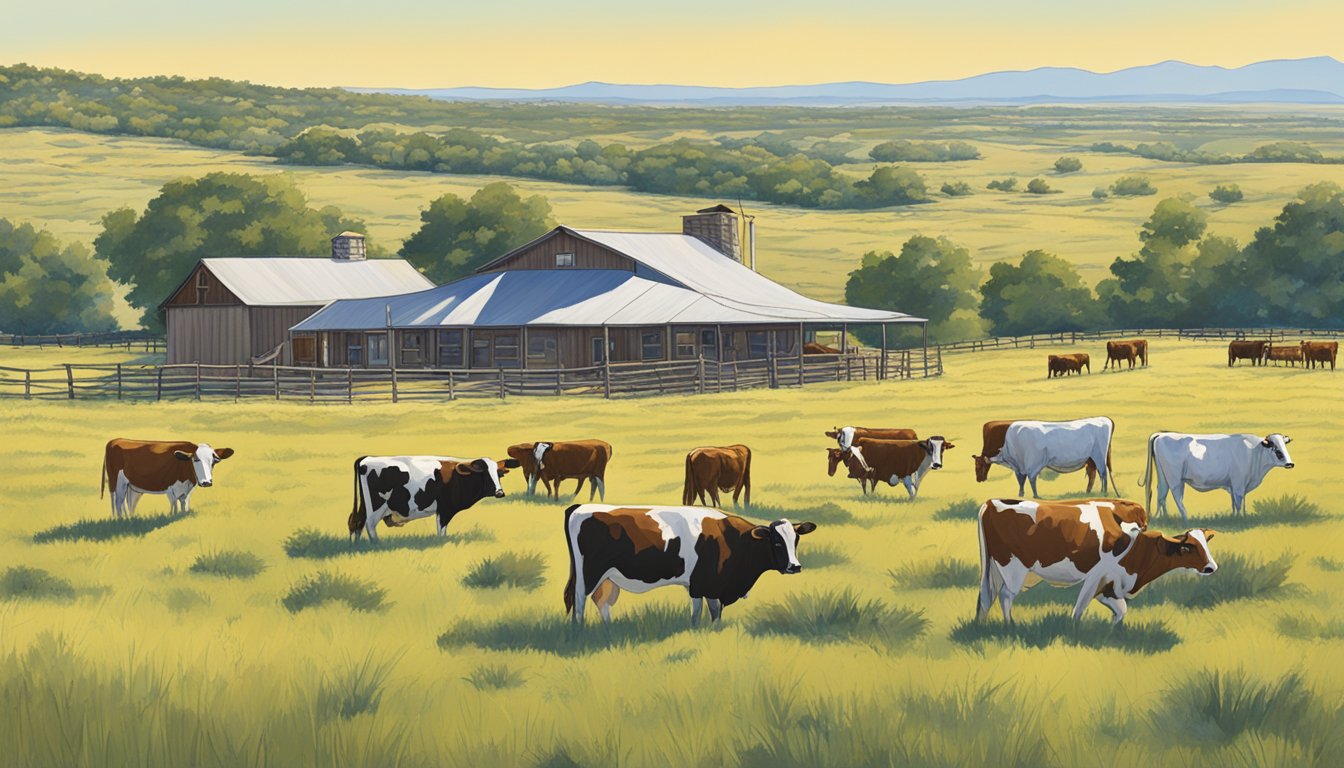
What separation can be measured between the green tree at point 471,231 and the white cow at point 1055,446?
75.4 meters

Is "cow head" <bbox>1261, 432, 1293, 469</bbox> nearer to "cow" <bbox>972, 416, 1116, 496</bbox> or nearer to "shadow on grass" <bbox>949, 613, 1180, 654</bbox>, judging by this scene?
"cow" <bbox>972, 416, 1116, 496</bbox>

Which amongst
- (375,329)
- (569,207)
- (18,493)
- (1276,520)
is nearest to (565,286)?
(375,329)

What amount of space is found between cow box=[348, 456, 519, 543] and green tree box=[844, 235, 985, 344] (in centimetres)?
8264

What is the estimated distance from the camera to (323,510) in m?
17.8

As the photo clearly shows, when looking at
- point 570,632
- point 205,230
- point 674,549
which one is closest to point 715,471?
point 570,632

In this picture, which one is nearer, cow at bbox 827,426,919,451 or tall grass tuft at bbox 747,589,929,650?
tall grass tuft at bbox 747,589,929,650

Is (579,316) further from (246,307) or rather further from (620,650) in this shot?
(620,650)

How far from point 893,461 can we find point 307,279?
163ft

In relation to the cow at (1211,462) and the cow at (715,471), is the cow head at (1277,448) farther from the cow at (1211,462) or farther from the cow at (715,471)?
the cow at (715,471)

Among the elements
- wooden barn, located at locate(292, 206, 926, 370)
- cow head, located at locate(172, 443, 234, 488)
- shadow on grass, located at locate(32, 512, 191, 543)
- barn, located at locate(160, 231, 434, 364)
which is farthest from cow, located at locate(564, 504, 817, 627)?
barn, located at locate(160, 231, 434, 364)

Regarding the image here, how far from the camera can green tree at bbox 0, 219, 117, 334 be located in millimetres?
105125

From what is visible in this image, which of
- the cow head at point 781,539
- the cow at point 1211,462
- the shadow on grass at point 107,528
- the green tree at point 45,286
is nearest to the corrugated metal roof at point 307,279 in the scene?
the shadow on grass at point 107,528

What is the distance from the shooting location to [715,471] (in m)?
17.3

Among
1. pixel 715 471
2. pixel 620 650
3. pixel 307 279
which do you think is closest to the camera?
pixel 620 650
